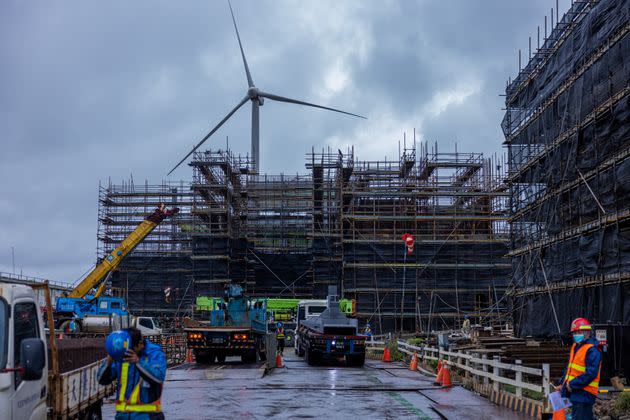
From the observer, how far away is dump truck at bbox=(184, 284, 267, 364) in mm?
27906

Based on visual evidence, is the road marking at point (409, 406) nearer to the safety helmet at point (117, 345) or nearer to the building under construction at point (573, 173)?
the safety helmet at point (117, 345)

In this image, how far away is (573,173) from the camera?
29.5 metres

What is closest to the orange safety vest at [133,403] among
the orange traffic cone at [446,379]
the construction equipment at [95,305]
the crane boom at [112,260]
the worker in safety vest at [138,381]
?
the worker in safety vest at [138,381]

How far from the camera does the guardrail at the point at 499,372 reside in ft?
44.9

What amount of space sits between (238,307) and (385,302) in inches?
769

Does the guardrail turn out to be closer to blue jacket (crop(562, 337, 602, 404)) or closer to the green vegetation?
the green vegetation

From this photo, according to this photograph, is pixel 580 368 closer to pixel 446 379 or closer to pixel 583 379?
A: pixel 583 379

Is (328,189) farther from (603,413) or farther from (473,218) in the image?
(603,413)

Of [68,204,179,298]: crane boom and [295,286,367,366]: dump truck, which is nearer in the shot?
[295,286,367,366]: dump truck

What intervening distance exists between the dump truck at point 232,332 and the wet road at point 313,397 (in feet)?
11.0

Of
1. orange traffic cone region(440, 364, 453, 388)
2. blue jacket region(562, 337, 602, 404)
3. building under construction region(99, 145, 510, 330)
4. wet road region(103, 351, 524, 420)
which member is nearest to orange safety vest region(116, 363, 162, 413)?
blue jacket region(562, 337, 602, 404)

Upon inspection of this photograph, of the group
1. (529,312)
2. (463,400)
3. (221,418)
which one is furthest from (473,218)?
(221,418)

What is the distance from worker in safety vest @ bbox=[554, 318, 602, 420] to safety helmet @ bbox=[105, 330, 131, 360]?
189 inches

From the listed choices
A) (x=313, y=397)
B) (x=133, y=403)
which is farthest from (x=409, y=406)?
(x=133, y=403)
